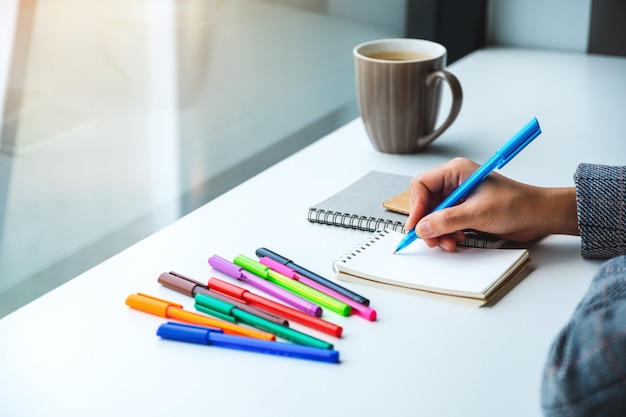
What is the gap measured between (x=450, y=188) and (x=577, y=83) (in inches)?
28.5

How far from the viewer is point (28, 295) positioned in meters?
1.00

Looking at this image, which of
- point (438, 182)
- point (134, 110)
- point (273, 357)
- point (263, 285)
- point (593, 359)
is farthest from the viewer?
point (134, 110)

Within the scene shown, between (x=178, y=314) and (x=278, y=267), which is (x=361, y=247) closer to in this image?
(x=278, y=267)

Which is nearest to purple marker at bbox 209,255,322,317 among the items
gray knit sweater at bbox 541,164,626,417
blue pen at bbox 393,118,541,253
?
blue pen at bbox 393,118,541,253

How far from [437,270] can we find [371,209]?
0.54 ft

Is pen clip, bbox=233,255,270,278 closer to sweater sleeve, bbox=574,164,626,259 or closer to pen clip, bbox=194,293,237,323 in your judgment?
pen clip, bbox=194,293,237,323

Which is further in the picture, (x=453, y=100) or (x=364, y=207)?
(x=453, y=100)

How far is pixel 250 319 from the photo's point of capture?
0.75 metres

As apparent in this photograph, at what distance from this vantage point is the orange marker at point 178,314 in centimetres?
74

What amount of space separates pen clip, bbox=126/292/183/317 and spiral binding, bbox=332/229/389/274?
0.17 metres

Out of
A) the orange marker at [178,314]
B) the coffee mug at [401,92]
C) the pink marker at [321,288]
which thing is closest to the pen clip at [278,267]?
the pink marker at [321,288]

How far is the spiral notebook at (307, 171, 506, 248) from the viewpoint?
3.04 feet

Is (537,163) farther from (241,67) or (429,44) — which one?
(241,67)

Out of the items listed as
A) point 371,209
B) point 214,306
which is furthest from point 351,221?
point 214,306
